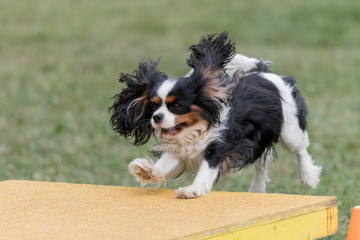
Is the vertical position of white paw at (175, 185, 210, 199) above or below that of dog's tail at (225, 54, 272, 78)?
below

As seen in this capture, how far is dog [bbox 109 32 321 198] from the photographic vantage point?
4750 mm

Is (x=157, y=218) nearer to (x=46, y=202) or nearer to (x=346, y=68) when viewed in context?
(x=46, y=202)

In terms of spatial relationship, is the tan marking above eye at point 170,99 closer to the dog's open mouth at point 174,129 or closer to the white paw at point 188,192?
the dog's open mouth at point 174,129

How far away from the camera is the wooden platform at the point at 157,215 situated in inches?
144

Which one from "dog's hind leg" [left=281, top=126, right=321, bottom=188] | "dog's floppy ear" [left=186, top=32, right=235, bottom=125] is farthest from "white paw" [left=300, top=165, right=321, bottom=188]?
"dog's floppy ear" [left=186, top=32, right=235, bottom=125]

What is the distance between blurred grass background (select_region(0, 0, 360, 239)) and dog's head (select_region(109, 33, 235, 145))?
1.58 meters

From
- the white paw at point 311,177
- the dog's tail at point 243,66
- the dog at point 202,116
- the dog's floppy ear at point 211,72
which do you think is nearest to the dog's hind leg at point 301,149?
the white paw at point 311,177

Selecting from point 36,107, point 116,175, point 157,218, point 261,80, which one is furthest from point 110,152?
point 157,218

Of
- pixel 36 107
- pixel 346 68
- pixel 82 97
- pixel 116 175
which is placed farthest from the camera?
pixel 346 68

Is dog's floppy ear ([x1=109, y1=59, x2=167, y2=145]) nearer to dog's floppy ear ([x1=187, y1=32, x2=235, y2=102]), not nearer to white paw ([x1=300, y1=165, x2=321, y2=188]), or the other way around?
dog's floppy ear ([x1=187, y1=32, x2=235, y2=102])

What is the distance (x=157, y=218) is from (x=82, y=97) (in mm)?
8657

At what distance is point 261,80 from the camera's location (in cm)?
553

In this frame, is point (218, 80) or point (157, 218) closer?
point (157, 218)

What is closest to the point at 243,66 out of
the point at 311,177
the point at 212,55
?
the point at 212,55
